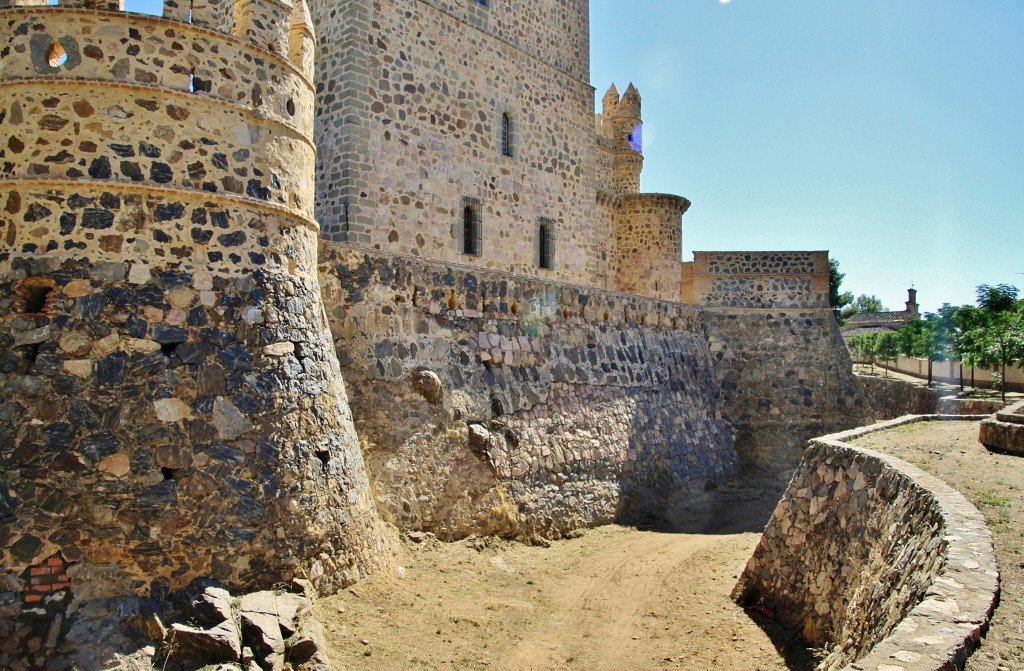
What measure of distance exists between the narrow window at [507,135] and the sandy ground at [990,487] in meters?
9.59

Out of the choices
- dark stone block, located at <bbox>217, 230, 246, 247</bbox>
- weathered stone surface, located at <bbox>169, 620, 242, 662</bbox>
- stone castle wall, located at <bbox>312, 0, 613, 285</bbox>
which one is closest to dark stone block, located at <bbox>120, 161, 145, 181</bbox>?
dark stone block, located at <bbox>217, 230, 246, 247</bbox>

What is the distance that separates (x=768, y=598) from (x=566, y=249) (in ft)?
36.8

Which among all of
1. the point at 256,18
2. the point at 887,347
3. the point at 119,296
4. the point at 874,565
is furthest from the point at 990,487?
the point at 887,347

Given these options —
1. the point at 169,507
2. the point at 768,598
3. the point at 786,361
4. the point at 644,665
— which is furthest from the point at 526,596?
the point at 786,361

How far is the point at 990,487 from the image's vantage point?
772 cm

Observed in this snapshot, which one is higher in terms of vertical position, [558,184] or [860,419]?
[558,184]

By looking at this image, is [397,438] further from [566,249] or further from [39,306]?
[566,249]

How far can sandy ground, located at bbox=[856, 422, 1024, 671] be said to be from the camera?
4531 millimetres

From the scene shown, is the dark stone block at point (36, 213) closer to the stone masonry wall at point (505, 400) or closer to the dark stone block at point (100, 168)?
the dark stone block at point (100, 168)

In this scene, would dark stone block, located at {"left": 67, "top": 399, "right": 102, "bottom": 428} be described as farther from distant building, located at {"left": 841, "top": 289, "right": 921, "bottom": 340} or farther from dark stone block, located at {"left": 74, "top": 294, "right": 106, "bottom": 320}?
distant building, located at {"left": 841, "top": 289, "right": 921, "bottom": 340}

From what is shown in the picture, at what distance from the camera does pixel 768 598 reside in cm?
862

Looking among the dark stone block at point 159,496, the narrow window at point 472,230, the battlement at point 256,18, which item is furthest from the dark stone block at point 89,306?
the narrow window at point 472,230

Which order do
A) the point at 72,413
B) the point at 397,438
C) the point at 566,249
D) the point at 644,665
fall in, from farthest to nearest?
the point at 566,249 < the point at 397,438 < the point at 644,665 < the point at 72,413

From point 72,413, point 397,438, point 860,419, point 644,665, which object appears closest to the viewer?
point 72,413
